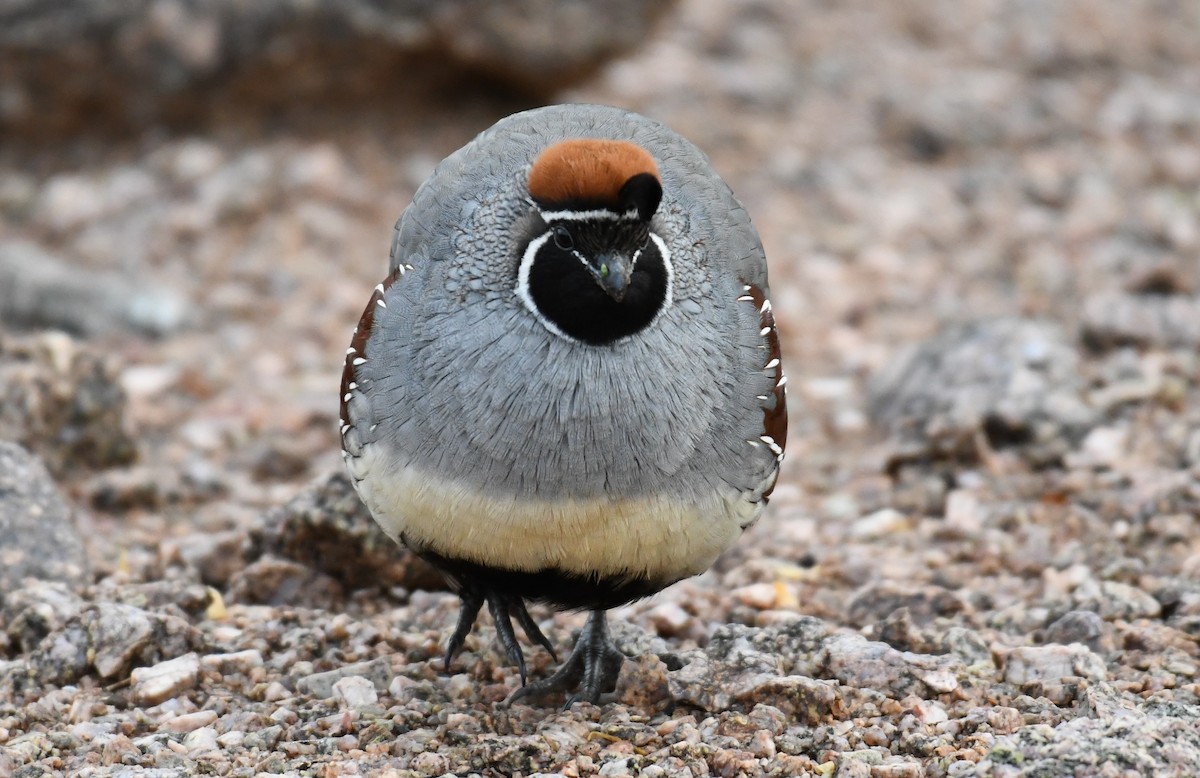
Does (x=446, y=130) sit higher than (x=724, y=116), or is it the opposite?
(x=724, y=116)

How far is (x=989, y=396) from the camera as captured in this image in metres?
7.59

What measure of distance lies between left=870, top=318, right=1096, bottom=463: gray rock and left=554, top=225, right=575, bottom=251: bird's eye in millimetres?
3017

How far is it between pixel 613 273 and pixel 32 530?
8.63ft

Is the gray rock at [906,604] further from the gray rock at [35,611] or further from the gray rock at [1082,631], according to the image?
the gray rock at [35,611]

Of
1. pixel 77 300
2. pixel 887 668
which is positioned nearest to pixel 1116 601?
pixel 887 668

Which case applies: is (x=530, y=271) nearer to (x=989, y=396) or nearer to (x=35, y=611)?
(x=35, y=611)

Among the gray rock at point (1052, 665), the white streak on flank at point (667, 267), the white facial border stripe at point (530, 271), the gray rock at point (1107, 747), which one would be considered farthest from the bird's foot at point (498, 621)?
the gray rock at point (1107, 747)

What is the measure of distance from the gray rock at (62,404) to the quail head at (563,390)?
7.33 feet

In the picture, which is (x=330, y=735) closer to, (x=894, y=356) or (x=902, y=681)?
(x=902, y=681)

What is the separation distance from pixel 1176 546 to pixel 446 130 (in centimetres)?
A: 610

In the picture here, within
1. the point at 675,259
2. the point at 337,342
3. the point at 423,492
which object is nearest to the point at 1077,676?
the point at 675,259

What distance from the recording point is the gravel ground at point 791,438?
5.18m

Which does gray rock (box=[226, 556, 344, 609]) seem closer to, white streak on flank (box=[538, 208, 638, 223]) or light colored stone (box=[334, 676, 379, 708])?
light colored stone (box=[334, 676, 379, 708])

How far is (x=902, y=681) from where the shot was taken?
209 inches
